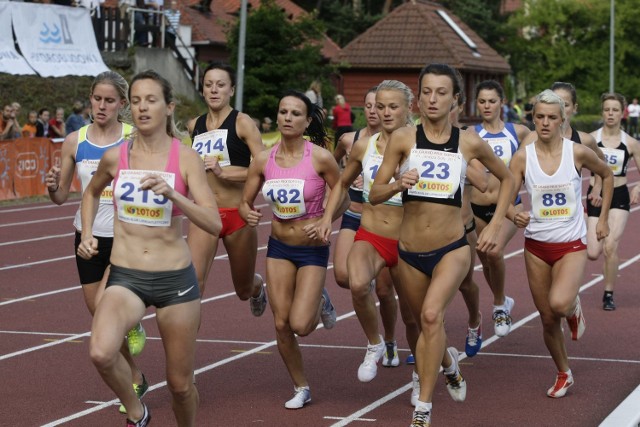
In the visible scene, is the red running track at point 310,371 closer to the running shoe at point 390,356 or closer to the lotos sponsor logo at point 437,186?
the running shoe at point 390,356

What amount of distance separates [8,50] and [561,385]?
22.6 metres

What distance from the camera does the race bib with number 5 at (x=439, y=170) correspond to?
793 cm

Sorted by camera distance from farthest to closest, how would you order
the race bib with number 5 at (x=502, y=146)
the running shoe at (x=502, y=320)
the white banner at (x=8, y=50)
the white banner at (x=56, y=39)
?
1. the white banner at (x=56, y=39)
2. the white banner at (x=8, y=50)
3. the race bib with number 5 at (x=502, y=146)
4. the running shoe at (x=502, y=320)

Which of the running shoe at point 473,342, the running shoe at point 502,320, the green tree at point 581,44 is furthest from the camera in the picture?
the green tree at point 581,44

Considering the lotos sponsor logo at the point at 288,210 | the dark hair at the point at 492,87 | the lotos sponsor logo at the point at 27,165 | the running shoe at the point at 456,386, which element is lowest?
the lotos sponsor logo at the point at 27,165

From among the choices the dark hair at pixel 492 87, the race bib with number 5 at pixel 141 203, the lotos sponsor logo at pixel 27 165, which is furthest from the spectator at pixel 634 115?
the race bib with number 5 at pixel 141 203

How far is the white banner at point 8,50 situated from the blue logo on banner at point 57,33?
1.08 metres

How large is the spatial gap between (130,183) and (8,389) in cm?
277

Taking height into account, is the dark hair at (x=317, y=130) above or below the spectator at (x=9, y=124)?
above

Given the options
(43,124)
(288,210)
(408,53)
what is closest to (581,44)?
(408,53)

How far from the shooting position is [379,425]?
26.7 ft

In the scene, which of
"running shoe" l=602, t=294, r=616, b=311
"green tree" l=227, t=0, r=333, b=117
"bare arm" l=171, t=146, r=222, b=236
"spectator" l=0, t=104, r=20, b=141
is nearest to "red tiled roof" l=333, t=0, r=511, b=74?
"green tree" l=227, t=0, r=333, b=117

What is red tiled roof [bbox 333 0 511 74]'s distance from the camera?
60.7 m

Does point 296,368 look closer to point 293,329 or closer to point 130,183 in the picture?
point 293,329
